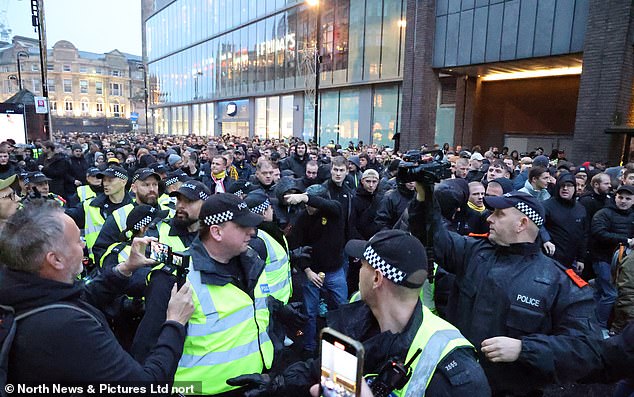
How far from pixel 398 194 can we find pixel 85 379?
4662 millimetres

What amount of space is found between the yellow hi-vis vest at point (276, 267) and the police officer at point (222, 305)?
0.62 m

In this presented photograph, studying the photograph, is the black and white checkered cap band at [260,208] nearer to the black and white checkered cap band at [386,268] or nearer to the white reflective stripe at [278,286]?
the white reflective stripe at [278,286]

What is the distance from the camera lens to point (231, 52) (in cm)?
3744

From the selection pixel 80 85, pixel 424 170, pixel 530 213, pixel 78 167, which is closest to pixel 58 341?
pixel 424 170

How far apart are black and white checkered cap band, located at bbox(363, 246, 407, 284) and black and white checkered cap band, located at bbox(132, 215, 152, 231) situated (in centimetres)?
249

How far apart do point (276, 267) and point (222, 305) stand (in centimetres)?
116

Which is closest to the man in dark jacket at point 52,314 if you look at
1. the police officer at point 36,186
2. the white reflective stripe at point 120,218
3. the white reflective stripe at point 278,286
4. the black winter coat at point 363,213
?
the white reflective stripe at point 278,286

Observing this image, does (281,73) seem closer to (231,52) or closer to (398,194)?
(231,52)

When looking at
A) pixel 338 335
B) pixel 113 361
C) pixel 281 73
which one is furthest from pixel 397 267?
pixel 281 73

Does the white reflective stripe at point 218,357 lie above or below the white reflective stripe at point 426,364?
below

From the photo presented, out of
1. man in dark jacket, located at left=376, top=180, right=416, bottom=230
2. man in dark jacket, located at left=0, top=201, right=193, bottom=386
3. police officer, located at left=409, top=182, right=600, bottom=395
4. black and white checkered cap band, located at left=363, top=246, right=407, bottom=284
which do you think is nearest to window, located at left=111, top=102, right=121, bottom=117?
man in dark jacket, located at left=376, top=180, right=416, bottom=230

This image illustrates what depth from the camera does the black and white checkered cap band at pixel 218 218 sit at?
2.68 m

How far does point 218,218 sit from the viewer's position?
8.80 ft

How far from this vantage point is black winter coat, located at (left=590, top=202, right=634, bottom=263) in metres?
5.61
